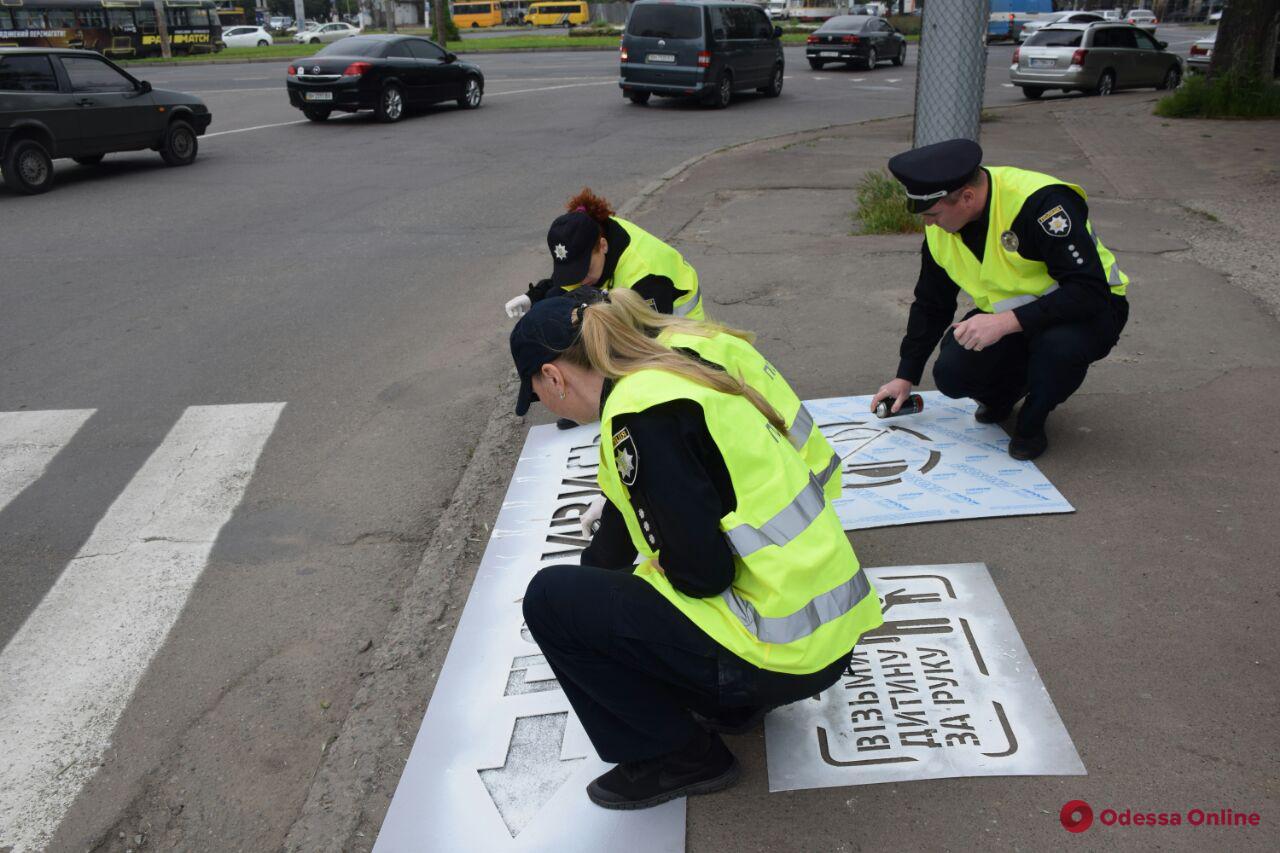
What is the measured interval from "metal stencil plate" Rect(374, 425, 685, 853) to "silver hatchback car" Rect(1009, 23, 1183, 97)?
2134 centimetres

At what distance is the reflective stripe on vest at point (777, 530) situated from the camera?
2365 mm

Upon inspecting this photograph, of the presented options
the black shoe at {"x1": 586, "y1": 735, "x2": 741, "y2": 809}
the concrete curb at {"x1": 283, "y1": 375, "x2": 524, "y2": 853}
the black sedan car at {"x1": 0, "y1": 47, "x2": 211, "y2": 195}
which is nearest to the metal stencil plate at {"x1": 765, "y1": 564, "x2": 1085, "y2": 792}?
the black shoe at {"x1": 586, "y1": 735, "x2": 741, "y2": 809}

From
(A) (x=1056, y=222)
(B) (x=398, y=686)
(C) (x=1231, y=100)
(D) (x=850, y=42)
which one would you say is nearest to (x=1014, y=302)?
(A) (x=1056, y=222)

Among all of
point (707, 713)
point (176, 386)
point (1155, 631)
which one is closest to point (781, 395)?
point (707, 713)

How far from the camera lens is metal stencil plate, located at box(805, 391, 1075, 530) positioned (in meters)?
4.14

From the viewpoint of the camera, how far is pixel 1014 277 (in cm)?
427

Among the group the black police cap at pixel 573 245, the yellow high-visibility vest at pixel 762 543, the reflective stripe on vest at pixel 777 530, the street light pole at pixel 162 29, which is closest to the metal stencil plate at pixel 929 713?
the yellow high-visibility vest at pixel 762 543

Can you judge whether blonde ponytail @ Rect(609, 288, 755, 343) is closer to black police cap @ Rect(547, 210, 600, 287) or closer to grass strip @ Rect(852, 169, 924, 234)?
black police cap @ Rect(547, 210, 600, 287)

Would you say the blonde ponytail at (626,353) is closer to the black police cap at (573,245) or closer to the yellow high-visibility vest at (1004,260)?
the black police cap at (573,245)

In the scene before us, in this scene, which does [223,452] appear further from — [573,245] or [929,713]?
[929,713]

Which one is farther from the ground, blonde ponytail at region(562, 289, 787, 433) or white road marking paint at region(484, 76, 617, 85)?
blonde ponytail at region(562, 289, 787, 433)

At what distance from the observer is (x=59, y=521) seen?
490 cm

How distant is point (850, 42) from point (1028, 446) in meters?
27.0

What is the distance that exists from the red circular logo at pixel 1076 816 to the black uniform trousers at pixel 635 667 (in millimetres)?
660
